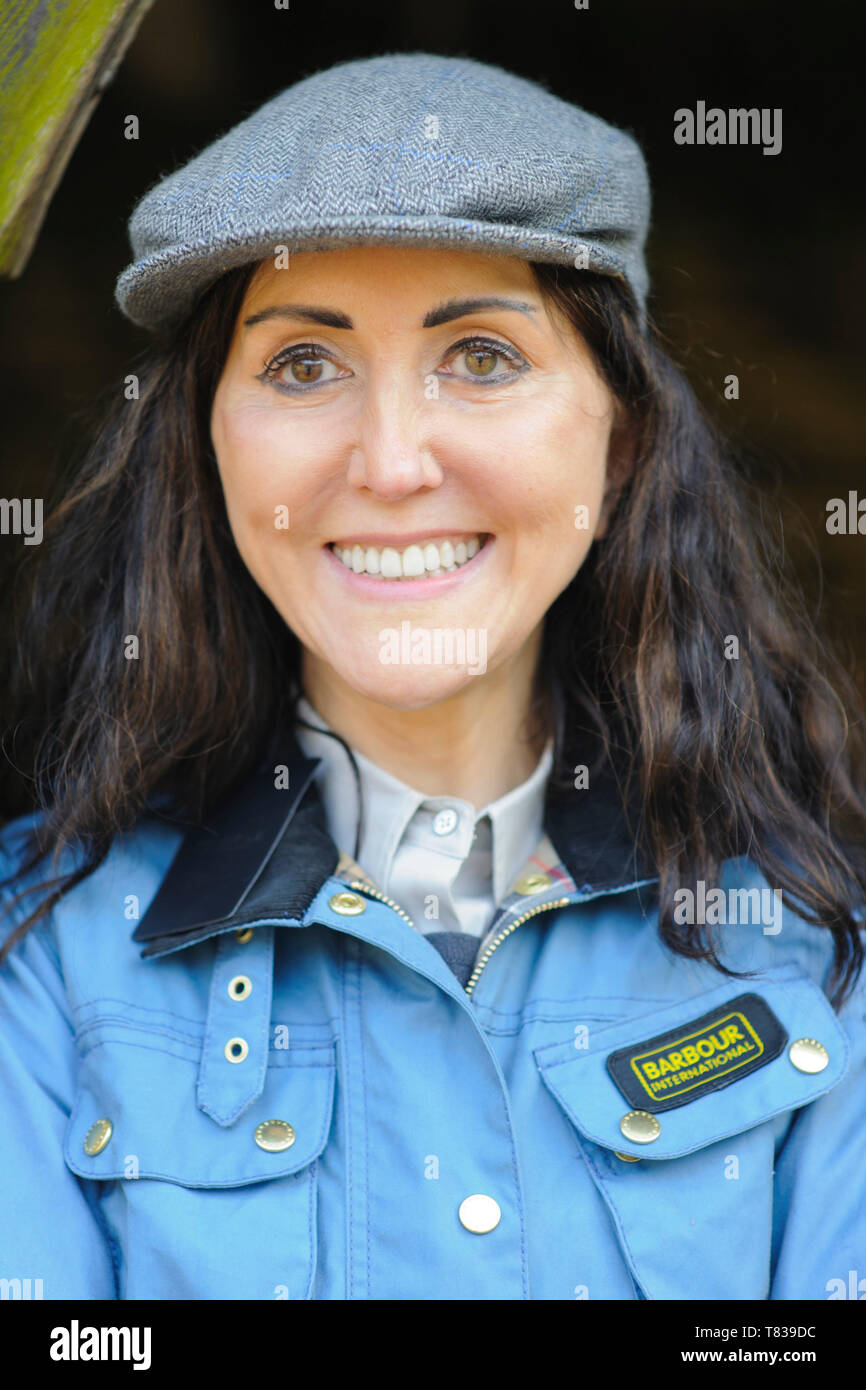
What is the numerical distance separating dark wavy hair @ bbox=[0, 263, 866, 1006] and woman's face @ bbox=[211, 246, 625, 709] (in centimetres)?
11

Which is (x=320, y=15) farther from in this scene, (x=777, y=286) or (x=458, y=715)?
(x=458, y=715)

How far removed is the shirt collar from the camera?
1873 mm

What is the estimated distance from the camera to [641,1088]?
166 cm

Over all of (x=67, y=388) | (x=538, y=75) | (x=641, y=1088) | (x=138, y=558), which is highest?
(x=538, y=75)

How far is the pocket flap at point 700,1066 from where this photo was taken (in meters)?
1.63

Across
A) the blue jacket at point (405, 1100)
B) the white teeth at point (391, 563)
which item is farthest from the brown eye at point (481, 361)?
the blue jacket at point (405, 1100)

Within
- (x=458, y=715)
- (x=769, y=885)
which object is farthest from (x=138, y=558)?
(x=769, y=885)

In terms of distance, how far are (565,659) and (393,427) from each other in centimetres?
59

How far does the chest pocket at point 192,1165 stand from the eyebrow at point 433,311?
877mm

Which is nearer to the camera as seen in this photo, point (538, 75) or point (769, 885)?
point (769, 885)

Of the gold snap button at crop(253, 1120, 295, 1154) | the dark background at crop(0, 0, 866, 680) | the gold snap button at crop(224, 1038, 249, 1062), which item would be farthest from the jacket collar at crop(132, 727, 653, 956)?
the dark background at crop(0, 0, 866, 680)

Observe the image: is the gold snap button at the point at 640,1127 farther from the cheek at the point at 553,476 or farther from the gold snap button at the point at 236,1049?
the cheek at the point at 553,476

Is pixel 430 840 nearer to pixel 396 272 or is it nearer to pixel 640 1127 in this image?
pixel 640 1127
